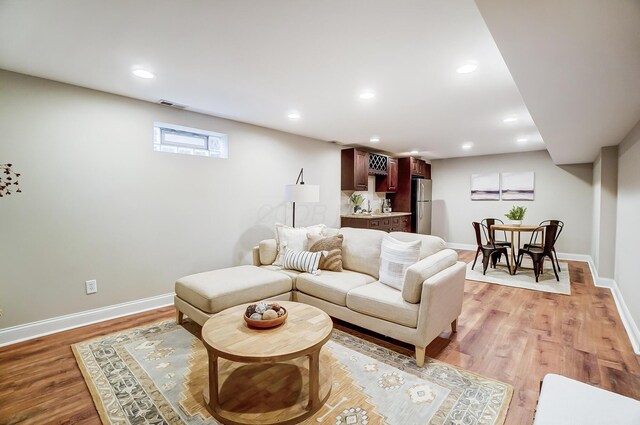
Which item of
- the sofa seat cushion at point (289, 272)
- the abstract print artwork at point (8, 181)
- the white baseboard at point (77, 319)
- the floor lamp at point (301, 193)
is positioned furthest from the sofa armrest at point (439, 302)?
the abstract print artwork at point (8, 181)

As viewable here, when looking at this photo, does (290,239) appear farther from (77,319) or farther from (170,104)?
(77,319)

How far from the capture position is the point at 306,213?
521 cm

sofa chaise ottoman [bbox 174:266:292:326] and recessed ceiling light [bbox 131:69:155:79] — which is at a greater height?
recessed ceiling light [bbox 131:69:155:79]

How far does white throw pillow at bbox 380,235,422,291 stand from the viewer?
8.80 ft

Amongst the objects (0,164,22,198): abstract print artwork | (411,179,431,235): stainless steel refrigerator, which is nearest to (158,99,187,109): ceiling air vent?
(0,164,22,198): abstract print artwork

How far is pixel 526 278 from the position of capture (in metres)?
4.80

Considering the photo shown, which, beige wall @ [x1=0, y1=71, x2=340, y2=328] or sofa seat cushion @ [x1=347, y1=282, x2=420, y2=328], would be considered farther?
beige wall @ [x1=0, y1=71, x2=340, y2=328]

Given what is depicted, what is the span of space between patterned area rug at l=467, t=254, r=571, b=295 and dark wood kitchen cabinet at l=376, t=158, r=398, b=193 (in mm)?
2368

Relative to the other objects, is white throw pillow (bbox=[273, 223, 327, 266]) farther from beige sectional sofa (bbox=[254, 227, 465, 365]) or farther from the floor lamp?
the floor lamp

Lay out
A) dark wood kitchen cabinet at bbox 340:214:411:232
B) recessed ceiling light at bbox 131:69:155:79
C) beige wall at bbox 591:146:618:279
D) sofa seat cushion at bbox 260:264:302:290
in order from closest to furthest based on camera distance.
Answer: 1. recessed ceiling light at bbox 131:69:155:79
2. sofa seat cushion at bbox 260:264:302:290
3. beige wall at bbox 591:146:618:279
4. dark wood kitchen cabinet at bbox 340:214:411:232

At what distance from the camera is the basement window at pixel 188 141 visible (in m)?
3.58

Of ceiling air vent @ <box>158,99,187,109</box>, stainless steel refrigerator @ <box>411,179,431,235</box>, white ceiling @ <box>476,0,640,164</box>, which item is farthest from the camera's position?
stainless steel refrigerator @ <box>411,179,431,235</box>

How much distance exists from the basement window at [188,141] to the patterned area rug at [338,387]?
223cm

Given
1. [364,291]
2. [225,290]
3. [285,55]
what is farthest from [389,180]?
[225,290]
